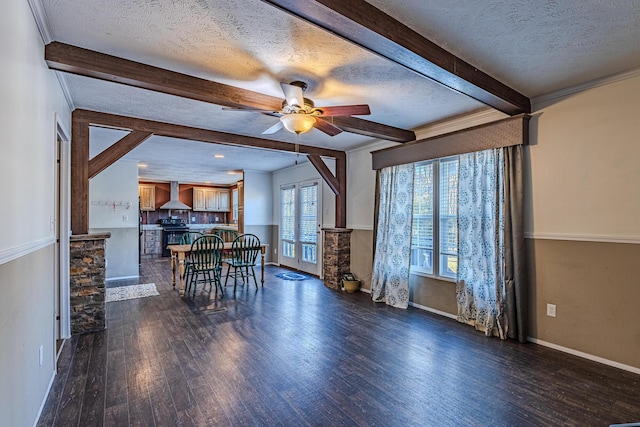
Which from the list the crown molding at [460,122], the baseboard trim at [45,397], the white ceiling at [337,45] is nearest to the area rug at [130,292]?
the baseboard trim at [45,397]

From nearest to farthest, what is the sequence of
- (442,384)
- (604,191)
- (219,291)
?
(442,384), (604,191), (219,291)

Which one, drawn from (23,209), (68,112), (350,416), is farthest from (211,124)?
(350,416)

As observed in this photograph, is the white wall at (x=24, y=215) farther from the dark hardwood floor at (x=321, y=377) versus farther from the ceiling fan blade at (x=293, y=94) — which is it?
the ceiling fan blade at (x=293, y=94)

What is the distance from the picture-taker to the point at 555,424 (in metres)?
1.94

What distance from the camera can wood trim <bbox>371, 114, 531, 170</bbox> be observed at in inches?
126

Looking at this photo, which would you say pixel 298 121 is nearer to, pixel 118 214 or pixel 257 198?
pixel 118 214

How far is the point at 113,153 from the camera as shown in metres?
3.85

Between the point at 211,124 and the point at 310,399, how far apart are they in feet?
11.1

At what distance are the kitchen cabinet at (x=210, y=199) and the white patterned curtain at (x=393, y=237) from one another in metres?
7.49

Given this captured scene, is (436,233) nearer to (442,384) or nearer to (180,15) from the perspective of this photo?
(442,384)

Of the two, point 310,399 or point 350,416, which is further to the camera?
point 310,399

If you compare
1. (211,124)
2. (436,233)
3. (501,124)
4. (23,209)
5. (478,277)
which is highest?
(211,124)

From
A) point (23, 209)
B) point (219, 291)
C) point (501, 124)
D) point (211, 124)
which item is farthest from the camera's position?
point (219, 291)

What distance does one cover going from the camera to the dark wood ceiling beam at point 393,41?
1654 millimetres
